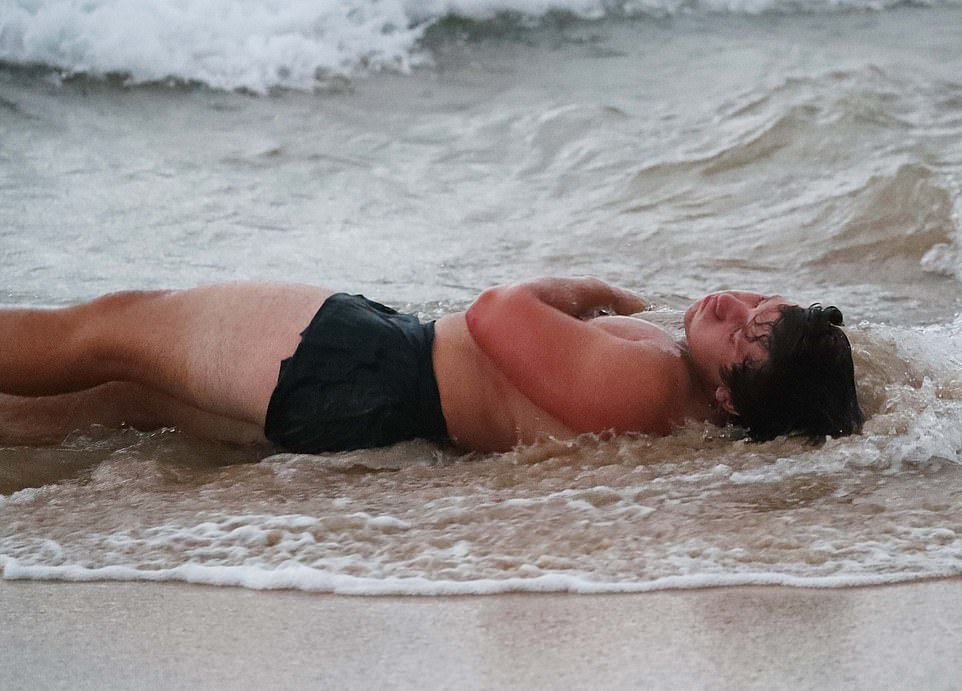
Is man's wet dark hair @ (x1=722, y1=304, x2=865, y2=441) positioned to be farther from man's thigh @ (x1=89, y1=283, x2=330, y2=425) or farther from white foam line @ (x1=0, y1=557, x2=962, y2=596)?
man's thigh @ (x1=89, y1=283, x2=330, y2=425)

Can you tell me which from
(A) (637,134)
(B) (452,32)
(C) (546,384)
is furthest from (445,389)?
(B) (452,32)

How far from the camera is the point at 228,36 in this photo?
31.4 feet

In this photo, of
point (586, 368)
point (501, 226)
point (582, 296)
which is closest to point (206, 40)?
point (501, 226)

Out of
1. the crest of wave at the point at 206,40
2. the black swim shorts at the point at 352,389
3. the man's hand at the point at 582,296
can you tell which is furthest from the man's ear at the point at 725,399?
the crest of wave at the point at 206,40

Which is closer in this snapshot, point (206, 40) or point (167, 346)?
point (167, 346)

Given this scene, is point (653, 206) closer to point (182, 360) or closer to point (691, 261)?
point (691, 261)

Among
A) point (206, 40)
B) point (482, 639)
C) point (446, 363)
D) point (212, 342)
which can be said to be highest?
point (206, 40)

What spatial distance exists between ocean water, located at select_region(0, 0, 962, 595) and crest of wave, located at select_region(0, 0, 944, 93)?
0.10 feet

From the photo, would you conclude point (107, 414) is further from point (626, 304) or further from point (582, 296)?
point (626, 304)

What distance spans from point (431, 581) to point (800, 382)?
124 centimetres

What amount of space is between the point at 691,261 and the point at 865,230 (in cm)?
95

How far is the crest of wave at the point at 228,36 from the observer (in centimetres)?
900

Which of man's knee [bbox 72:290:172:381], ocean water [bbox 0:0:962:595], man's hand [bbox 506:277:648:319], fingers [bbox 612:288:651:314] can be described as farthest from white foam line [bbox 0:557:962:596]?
fingers [bbox 612:288:651:314]

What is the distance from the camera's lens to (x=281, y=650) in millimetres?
2324
